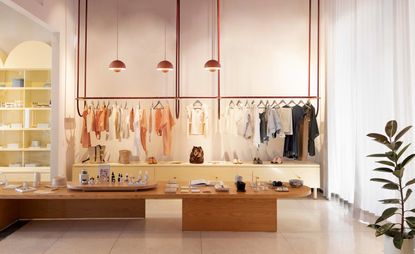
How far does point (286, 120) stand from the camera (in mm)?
7027

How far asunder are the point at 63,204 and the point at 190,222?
74.9 inches

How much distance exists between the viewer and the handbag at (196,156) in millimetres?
7043

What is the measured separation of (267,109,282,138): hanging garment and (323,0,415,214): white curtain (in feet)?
3.07

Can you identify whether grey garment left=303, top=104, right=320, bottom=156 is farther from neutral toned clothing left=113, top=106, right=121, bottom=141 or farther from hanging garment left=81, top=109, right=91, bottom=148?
hanging garment left=81, top=109, right=91, bottom=148

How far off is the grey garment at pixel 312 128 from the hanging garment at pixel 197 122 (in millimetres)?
1990

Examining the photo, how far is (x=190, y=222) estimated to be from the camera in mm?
4684

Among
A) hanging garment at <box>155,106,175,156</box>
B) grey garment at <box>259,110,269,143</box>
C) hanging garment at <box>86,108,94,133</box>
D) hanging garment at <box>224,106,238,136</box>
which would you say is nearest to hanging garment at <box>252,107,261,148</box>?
grey garment at <box>259,110,269,143</box>

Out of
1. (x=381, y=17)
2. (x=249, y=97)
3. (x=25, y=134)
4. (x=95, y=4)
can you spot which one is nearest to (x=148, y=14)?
(x=95, y=4)

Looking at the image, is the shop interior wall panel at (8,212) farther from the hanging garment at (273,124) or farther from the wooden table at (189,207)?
the hanging garment at (273,124)

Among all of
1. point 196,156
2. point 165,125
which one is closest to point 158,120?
point 165,125

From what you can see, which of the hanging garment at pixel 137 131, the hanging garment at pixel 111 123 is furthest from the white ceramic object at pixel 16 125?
the hanging garment at pixel 137 131

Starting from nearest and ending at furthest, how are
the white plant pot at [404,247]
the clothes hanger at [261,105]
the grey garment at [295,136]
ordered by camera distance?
the white plant pot at [404,247] → the grey garment at [295,136] → the clothes hanger at [261,105]

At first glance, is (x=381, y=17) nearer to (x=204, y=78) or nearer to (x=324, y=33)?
(x=324, y=33)

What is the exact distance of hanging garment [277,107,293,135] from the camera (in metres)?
7.01
